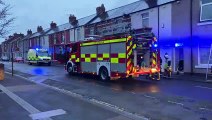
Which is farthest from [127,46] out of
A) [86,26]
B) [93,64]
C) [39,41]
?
[39,41]

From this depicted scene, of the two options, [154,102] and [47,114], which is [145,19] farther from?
[47,114]

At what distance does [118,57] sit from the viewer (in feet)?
55.0

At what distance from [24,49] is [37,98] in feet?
195

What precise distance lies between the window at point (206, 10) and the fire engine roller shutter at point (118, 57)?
8058mm

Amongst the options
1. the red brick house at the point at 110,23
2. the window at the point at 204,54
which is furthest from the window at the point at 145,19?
the window at the point at 204,54

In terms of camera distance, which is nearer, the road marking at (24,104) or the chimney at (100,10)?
the road marking at (24,104)

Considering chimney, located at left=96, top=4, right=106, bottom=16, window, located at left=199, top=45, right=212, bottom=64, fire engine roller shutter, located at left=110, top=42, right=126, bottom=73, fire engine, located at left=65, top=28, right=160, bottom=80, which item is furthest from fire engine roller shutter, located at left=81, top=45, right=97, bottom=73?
chimney, located at left=96, top=4, right=106, bottom=16

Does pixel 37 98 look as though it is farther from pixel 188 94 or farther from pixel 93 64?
pixel 93 64

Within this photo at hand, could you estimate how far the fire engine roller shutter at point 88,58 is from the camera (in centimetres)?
1912

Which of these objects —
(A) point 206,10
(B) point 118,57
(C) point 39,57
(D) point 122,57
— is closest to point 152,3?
(A) point 206,10

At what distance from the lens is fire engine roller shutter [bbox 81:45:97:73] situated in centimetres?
1912

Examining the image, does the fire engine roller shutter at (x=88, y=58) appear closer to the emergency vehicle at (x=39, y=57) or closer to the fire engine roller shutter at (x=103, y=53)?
the fire engine roller shutter at (x=103, y=53)

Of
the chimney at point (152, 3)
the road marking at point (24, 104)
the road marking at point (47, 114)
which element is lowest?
the road marking at point (47, 114)

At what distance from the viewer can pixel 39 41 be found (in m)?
58.7
